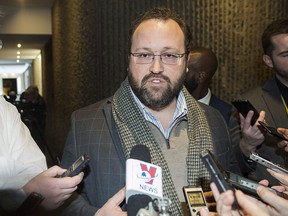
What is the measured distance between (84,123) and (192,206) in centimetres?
57

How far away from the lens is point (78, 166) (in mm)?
1029

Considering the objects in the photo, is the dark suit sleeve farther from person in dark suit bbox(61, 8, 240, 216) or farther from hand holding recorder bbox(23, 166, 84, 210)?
hand holding recorder bbox(23, 166, 84, 210)

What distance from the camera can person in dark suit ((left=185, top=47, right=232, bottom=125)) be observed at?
2.75 metres

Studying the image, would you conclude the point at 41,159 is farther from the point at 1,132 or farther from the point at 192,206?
the point at 192,206

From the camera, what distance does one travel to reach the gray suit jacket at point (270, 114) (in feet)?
6.46

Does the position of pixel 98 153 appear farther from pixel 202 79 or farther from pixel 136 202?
pixel 202 79

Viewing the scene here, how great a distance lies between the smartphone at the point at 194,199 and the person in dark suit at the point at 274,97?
65 centimetres

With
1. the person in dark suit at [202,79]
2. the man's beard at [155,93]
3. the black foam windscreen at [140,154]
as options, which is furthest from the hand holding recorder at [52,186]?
the person in dark suit at [202,79]

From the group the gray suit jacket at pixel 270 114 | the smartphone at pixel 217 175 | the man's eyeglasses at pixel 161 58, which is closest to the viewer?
the smartphone at pixel 217 175

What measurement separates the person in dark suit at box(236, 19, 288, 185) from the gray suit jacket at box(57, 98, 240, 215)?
15.4 inches

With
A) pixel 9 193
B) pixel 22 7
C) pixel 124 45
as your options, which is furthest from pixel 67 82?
pixel 9 193

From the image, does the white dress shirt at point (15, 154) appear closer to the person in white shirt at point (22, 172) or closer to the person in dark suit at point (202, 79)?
the person in white shirt at point (22, 172)

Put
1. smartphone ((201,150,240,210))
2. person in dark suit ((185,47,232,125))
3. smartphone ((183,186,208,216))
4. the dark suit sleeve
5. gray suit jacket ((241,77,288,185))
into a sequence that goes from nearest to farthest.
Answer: smartphone ((201,150,240,210)), smartphone ((183,186,208,216)), the dark suit sleeve, gray suit jacket ((241,77,288,185)), person in dark suit ((185,47,232,125))

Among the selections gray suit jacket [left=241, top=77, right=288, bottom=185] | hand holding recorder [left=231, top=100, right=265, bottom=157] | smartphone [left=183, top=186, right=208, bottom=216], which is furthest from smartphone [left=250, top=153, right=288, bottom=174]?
gray suit jacket [left=241, top=77, right=288, bottom=185]
